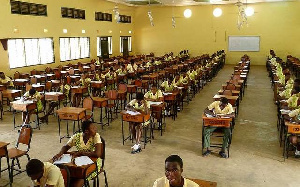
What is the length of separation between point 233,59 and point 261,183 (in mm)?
21336

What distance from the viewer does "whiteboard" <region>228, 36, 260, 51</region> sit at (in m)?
24.5

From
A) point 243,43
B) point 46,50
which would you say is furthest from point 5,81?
point 243,43

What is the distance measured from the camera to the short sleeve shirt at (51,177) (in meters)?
3.49

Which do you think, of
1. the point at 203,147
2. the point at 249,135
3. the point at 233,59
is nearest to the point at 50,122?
the point at 203,147

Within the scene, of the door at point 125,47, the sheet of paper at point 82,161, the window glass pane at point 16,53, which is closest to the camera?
the sheet of paper at point 82,161

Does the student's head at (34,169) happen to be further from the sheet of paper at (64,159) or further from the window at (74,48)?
the window at (74,48)

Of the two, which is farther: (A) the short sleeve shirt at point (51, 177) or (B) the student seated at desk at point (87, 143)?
(B) the student seated at desk at point (87, 143)

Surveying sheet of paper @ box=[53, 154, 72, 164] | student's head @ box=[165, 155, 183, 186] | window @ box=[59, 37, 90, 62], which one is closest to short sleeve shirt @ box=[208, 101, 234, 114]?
sheet of paper @ box=[53, 154, 72, 164]

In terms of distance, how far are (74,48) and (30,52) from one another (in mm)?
4004

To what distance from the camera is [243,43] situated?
24844mm

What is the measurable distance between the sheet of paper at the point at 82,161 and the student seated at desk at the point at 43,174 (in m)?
0.58

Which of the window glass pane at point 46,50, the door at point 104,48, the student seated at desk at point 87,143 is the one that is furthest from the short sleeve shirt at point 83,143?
the door at point 104,48

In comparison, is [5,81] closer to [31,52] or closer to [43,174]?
[31,52]

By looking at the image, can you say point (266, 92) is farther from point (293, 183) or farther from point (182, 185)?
point (182, 185)
